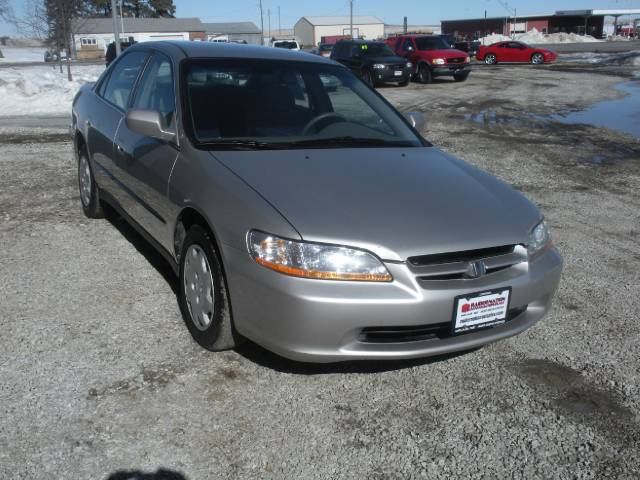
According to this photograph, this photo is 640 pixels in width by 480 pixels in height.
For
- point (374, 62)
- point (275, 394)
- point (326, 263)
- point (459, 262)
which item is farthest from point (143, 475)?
point (374, 62)

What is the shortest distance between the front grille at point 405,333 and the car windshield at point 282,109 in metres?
1.32

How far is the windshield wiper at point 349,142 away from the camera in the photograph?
379 centimetres

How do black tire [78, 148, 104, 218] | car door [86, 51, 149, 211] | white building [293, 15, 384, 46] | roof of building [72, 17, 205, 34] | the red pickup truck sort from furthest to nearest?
white building [293, 15, 384, 46] → roof of building [72, 17, 205, 34] → the red pickup truck → black tire [78, 148, 104, 218] → car door [86, 51, 149, 211]

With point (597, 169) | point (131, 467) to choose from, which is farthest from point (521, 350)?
point (597, 169)

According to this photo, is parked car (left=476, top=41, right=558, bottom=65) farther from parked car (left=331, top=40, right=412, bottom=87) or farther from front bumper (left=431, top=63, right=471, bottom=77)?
parked car (left=331, top=40, right=412, bottom=87)

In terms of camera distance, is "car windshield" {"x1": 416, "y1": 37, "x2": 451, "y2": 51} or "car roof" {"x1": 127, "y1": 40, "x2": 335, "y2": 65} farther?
"car windshield" {"x1": 416, "y1": 37, "x2": 451, "y2": 51}

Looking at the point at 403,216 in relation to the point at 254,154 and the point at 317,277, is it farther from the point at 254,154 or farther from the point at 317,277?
the point at 254,154

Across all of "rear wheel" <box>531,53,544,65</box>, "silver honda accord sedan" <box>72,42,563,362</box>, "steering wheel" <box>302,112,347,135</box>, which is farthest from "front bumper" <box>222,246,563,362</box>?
"rear wheel" <box>531,53,544,65</box>

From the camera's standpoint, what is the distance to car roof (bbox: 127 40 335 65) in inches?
167

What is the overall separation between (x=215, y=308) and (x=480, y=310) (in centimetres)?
128

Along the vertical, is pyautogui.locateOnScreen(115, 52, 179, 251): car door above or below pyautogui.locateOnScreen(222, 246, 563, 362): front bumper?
above

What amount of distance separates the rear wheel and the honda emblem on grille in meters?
36.9

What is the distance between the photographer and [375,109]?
450 cm

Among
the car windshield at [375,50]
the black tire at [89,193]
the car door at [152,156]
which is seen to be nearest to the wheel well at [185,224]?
the car door at [152,156]
